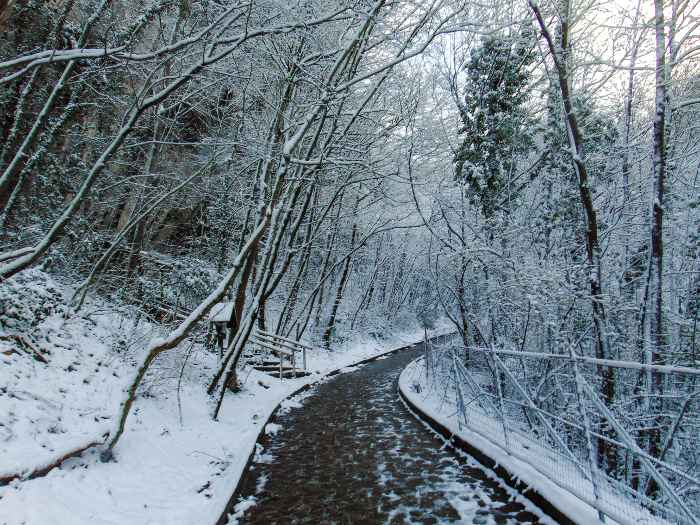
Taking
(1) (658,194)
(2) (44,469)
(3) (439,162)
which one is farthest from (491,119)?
(2) (44,469)

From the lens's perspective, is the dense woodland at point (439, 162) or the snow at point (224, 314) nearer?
the dense woodland at point (439, 162)

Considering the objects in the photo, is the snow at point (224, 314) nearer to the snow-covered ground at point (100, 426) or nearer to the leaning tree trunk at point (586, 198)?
the snow-covered ground at point (100, 426)

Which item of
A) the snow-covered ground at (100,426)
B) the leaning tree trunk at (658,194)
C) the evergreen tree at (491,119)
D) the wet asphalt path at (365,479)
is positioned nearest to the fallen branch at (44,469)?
the snow-covered ground at (100,426)

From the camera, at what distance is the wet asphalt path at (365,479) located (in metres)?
4.69

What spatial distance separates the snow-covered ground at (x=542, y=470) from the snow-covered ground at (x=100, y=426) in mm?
3397

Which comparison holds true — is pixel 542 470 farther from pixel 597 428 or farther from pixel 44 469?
pixel 44 469

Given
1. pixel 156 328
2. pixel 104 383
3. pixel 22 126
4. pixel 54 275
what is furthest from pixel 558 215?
pixel 22 126

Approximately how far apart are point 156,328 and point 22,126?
612 centimetres

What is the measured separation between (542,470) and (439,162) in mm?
12889

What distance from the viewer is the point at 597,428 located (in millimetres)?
5031

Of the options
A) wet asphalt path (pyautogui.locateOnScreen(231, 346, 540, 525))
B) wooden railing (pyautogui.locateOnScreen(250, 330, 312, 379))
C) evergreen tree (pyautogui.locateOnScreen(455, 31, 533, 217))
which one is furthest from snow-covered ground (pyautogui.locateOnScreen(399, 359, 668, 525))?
evergreen tree (pyautogui.locateOnScreen(455, 31, 533, 217))

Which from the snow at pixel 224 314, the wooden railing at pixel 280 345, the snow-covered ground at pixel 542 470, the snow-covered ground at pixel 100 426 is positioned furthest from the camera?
the wooden railing at pixel 280 345

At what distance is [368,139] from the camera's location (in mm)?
12758

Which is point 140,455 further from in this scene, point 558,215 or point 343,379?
point 558,215
